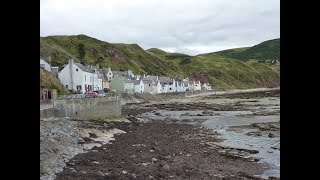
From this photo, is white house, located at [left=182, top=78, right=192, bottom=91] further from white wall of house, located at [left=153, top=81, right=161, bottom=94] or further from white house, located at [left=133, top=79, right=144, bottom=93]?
white house, located at [left=133, top=79, right=144, bottom=93]

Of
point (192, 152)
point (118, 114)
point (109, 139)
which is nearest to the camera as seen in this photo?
point (192, 152)

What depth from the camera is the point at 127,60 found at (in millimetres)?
187250

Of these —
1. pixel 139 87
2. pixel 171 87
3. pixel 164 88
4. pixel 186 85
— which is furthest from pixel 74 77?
pixel 186 85

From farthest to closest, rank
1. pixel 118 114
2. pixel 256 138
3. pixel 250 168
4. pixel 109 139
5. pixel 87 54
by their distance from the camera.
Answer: pixel 87 54
pixel 118 114
pixel 256 138
pixel 109 139
pixel 250 168

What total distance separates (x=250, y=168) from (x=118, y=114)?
2437cm

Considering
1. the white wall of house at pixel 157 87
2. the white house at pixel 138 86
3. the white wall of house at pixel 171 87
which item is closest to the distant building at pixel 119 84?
the white house at pixel 138 86

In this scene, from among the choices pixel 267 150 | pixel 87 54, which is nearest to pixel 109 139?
pixel 267 150

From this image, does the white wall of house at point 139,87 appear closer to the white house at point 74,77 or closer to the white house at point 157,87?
the white house at point 157,87

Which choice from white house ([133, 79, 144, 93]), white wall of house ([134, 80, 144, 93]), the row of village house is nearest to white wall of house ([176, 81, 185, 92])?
the row of village house

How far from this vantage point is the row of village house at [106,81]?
6994cm

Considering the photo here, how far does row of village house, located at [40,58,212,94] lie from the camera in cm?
6994
